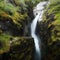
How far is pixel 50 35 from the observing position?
17109 millimetres

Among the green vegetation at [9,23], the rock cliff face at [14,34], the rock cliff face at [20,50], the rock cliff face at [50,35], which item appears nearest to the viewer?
the rock cliff face at [20,50]

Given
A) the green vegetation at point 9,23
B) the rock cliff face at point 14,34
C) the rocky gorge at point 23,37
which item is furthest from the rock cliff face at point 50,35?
the green vegetation at point 9,23

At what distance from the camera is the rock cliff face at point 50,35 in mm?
15932

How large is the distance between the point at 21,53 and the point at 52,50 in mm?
2933

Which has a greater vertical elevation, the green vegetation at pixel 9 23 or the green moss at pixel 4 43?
the green vegetation at pixel 9 23

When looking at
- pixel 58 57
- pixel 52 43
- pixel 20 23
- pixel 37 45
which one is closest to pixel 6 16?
pixel 20 23

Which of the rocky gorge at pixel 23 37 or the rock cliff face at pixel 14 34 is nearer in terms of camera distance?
the rock cliff face at pixel 14 34

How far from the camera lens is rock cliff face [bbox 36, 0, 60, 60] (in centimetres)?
1593

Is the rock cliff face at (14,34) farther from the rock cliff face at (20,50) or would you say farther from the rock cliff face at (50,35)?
the rock cliff face at (50,35)

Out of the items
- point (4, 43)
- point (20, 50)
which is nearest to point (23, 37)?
point (20, 50)

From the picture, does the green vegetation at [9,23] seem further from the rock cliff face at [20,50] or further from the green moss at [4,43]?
the rock cliff face at [20,50]

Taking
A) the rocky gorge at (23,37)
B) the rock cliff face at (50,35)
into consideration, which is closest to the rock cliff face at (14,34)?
the rocky gorge at (23,37)

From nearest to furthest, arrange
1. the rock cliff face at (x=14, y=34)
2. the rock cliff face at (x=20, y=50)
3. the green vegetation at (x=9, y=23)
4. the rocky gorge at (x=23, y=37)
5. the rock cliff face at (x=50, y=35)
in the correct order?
1. the rock cliff face at (x=20, y=50)
2. the rock cliff face at (x=14, y=34)
3. the rocky gorge at (x=23, y=37)
4. the green vegetation at (x=9, y=23)
5. the rock cliff face at (x=50, y=35)

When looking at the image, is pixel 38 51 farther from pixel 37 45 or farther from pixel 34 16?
pixel 34 16
